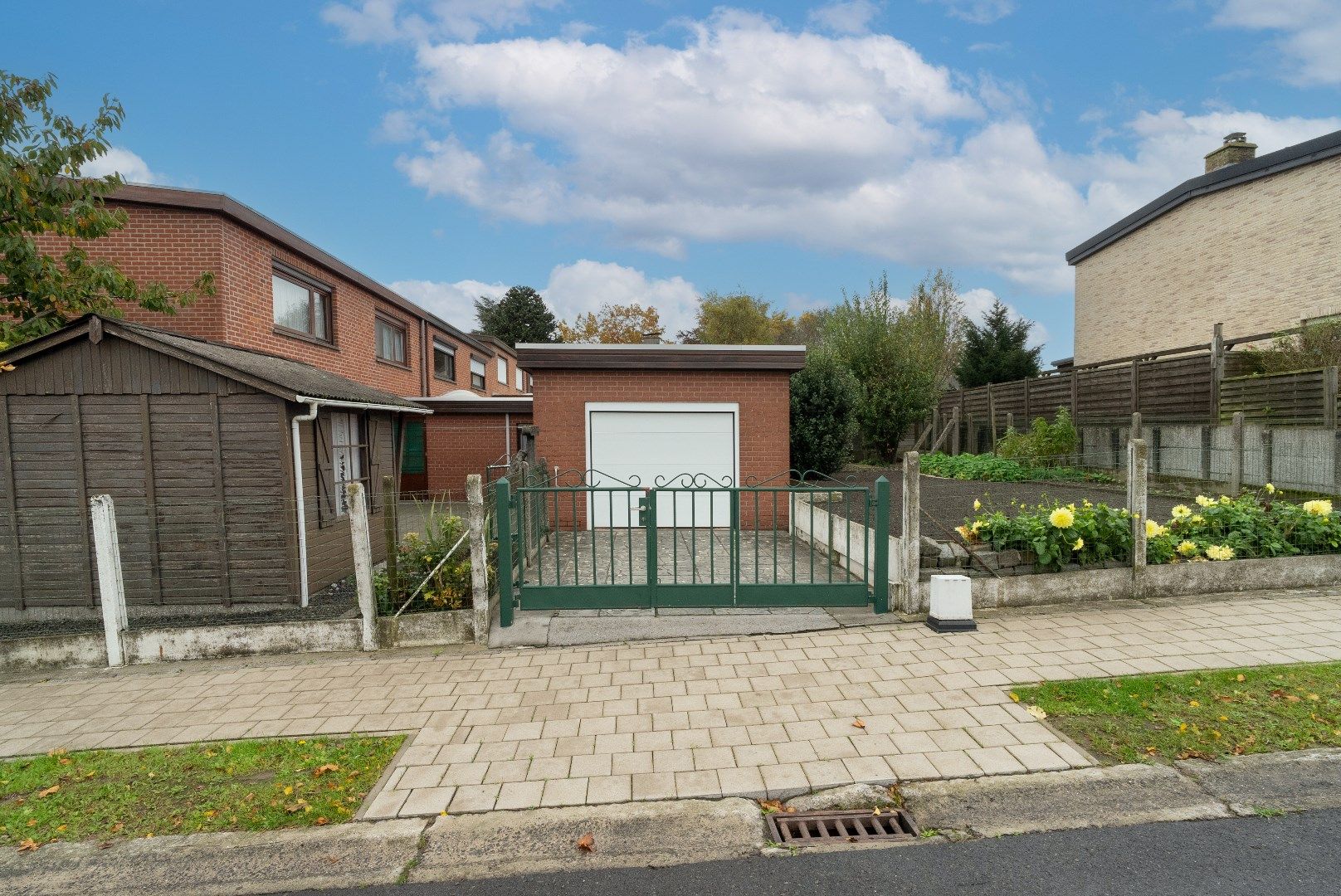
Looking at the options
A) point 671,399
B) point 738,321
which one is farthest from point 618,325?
point 671,399

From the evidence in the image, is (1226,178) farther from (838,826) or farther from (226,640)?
(226,640)

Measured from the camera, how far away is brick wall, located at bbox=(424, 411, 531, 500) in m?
16.3

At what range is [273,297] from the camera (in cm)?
1141

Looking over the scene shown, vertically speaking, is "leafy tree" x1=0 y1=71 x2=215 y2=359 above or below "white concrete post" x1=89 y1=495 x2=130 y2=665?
above

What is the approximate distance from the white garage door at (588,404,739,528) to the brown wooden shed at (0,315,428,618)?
4670mm

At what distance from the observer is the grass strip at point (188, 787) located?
3.32 m

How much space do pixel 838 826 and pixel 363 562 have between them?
420 cm

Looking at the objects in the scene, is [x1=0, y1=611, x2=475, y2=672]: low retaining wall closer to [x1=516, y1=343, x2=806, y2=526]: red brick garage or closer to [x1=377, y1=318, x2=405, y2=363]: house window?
[x1=516, y1=343, x2=806, y2=526]: red brick garage

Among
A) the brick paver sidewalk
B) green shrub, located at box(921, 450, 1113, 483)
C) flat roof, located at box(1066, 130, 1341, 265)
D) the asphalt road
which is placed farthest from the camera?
flat roof, located at box(1066, 130, 1341, 265)

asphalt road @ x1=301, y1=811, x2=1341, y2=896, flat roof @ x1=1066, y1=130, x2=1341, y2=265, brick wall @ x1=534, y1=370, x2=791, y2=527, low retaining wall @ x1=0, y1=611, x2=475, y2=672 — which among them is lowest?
asphalt road @ x1=301, y1=811, x2=1341, y2=896

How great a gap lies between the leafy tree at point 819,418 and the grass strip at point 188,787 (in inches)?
407

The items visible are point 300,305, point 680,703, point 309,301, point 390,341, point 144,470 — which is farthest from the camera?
point 390,341

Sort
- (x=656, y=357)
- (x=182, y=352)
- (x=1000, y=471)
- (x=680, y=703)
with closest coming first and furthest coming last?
(x=680, y=703)
(x=182, y=352)
(x=656, y=357)
(x=1000, y=471)

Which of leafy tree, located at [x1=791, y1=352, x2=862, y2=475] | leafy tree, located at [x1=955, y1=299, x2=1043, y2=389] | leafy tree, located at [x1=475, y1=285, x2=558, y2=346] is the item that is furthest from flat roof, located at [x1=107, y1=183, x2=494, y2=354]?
leafy tree, located at [x1=475, y1=285, x2=558, y2=346]
